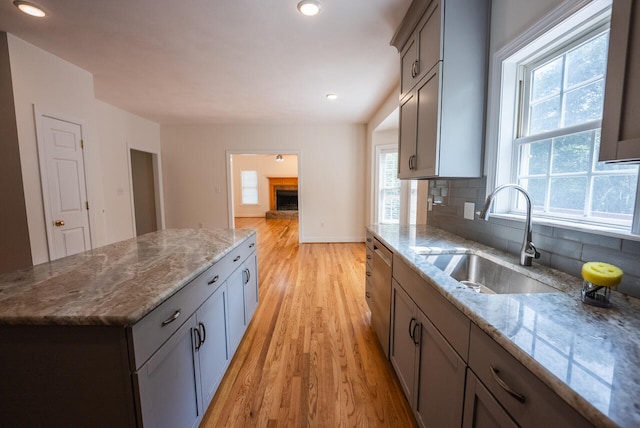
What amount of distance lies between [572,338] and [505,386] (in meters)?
0.21

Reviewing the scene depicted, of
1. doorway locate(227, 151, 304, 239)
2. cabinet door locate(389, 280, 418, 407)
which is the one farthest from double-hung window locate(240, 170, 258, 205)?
cabinet door locate(389, 280, 418, 407)

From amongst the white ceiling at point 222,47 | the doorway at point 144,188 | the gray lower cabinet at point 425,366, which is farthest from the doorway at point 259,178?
the gray lower cabinet at point 425,366

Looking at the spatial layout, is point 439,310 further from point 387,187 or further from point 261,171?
point 261,171

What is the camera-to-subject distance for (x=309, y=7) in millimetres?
1941

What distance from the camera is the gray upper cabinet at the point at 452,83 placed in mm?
1608

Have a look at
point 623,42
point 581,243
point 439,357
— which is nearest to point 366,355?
point 439,357

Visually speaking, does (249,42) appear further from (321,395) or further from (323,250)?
(323,250)

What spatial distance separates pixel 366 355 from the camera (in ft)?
6.50

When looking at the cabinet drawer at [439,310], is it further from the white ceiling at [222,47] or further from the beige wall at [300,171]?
Answer: the beige wall at [300,171]

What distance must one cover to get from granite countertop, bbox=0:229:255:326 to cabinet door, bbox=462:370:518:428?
3.59ft

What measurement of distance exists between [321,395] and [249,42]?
115 inches

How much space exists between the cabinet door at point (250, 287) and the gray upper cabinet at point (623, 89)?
6.90ft

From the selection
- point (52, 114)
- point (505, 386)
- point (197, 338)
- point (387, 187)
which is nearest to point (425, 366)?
point (505, 386)

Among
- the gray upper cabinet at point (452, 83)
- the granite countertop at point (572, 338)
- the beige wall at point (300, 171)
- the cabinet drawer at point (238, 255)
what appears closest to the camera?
the granite countertop at point (572, 338)
